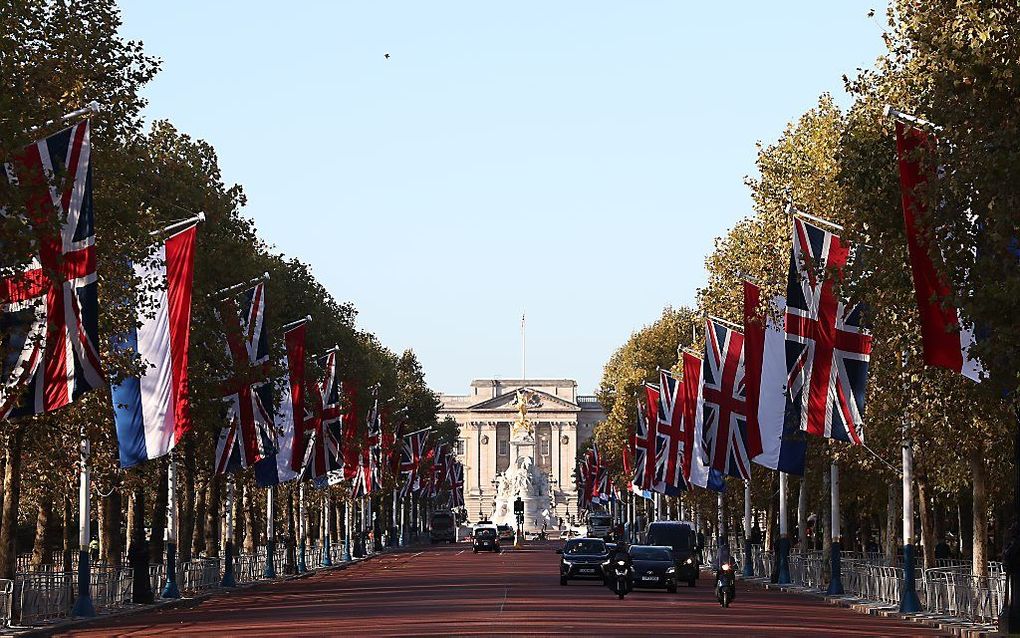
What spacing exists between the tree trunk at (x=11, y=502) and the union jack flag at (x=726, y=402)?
20.7 m

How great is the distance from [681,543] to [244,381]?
23275mm

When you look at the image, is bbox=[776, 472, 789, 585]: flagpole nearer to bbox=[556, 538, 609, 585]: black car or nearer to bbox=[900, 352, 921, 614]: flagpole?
bbox=[556, 538, 609, 585]: black car

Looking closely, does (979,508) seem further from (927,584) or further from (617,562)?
(617,562)

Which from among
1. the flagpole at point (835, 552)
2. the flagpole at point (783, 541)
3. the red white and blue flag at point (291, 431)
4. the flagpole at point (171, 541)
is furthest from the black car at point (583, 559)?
the flagpole at point (171, 541)

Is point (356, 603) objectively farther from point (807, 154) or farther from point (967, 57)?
point (967, 57)

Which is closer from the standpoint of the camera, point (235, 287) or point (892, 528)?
point (235, 287)

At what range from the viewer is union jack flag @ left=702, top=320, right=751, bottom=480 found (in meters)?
58.1

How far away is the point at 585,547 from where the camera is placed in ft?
237

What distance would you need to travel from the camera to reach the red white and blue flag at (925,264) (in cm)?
3008

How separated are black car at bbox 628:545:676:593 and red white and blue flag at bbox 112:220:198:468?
24.8 m

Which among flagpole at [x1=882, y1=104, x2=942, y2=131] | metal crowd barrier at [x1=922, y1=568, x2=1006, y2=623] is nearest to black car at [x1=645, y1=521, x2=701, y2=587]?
metal crowd barrier at [x1=922, y1=568, x2=1006, y2=623]

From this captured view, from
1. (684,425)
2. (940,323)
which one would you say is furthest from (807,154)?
(940,323)

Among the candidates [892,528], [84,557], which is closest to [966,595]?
[84,557]

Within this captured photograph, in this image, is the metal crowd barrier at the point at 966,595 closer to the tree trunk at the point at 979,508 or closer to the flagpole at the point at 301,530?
the tree trunk at the point at 979,508
